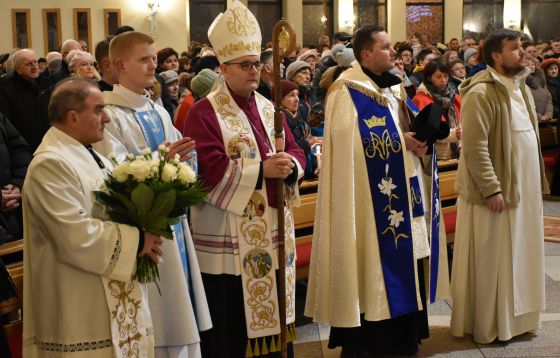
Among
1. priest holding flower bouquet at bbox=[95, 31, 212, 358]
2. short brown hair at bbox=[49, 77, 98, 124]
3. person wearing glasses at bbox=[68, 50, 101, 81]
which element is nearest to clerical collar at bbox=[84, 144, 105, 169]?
short brown hair at bbox=[49, 77, 98, 124]

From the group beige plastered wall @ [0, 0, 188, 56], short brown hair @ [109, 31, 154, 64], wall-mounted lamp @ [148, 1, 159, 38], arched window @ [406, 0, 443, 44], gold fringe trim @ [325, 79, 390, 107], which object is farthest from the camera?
arched window @ [406, 0, 443, 44]

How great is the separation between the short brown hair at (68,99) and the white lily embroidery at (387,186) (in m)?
2.03

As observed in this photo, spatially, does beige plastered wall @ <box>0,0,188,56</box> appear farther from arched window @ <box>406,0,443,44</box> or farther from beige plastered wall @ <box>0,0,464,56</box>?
arched window @ <box>406,0,443,44</box>

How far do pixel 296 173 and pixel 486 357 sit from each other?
67.3 inches

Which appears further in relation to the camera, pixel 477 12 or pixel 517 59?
pixel 477 12

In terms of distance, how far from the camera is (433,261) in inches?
200

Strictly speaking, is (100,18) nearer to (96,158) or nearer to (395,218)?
(395,218)

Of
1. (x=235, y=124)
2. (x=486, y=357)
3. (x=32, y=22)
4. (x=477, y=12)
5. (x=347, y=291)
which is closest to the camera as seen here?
(x=235, y=124)

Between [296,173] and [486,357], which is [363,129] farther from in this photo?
[486,357]

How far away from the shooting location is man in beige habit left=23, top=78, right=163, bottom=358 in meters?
3.16

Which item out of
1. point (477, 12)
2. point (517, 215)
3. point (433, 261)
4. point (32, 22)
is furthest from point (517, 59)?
point (477, 12)

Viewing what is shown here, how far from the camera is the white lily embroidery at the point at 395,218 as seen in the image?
4.84 metres

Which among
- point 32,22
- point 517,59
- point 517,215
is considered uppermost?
point 32,22

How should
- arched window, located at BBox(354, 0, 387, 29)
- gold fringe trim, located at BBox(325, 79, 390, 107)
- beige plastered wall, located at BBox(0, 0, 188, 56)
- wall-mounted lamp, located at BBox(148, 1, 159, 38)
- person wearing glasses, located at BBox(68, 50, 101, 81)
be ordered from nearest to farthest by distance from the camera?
gold fringe trim, located at BBox(325, 79, 390, 107) → person wearing glasses, located at BBox(68, 50, 101, 81) → beige plastered wall, located at BBox(0, 0, 188, 56) → wall-mounted lamp, located at BBox(148, 1, 159, 38) → arched window, located at BBox(354, 0, 387, 29)
